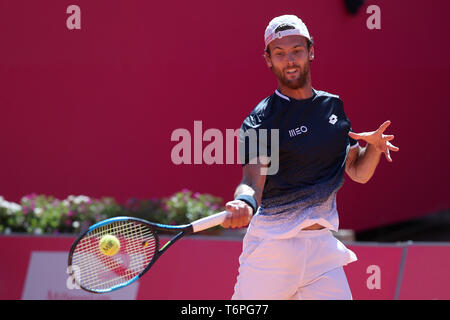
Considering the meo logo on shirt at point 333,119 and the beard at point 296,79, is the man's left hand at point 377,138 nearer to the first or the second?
the meo logo on shirt at point 333,119

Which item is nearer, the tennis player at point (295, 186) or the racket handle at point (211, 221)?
the racket handle at point (211, 221)

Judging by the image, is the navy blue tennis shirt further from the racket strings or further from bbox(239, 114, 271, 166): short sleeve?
the racket strings

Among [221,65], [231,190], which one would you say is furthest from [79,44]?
[231,190]

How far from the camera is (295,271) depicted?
3494 mm

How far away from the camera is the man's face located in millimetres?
3609

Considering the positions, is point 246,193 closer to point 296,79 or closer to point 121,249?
point 296,79

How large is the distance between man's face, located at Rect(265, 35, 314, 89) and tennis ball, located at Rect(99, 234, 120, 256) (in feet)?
3.55

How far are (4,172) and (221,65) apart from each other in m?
2.67

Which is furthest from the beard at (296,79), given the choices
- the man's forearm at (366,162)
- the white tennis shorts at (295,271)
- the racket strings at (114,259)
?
the racket strings at (114,259)

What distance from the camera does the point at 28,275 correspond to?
5.83 metres

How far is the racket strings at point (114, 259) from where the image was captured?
362 cm

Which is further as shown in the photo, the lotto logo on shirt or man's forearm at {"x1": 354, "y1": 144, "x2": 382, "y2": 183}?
man's forearm at {"x1": 354, "y1": 144, "x2": 382, "y2": 183}

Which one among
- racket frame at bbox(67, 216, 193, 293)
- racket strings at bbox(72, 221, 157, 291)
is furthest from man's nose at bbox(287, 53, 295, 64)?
racket strings at bbox(72, 221, 157, 291)
